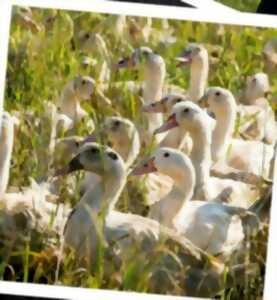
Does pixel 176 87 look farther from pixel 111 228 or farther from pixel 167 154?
pixel 111 228

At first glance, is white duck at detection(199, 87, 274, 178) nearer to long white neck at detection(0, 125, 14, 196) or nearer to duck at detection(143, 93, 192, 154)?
duck at detection(143, 93, 192, 154)

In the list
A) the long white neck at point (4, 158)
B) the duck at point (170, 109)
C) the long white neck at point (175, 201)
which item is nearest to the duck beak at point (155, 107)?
the duck at point (170, 109)

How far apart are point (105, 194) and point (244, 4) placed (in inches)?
15.9

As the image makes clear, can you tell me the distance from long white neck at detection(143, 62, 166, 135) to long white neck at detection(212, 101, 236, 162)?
89mm

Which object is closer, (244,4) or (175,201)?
(175,201)

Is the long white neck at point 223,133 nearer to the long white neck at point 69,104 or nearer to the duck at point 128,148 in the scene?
the duck at point 128,148

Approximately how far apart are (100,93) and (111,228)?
210mm

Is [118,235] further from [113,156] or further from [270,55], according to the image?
[270,55]

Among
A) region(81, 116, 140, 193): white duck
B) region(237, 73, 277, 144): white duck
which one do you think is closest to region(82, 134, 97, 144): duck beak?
region(81, 116, 140, 193): white duck

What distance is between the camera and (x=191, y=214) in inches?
66.1

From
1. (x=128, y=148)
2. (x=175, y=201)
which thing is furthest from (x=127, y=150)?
(x=175, y=201)

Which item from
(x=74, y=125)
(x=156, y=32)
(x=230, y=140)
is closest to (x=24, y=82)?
(x=74, y=125)

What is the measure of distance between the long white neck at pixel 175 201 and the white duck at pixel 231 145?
6cm

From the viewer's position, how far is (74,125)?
1709mm
